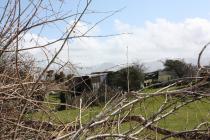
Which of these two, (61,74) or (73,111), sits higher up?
(61,74)

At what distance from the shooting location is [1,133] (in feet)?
10.2

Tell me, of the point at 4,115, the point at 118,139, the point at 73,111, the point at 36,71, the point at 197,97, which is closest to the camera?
the point at 118,139

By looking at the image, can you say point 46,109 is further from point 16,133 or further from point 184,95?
point 184,95

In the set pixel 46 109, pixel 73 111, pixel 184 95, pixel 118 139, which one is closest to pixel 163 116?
pixel 184 95

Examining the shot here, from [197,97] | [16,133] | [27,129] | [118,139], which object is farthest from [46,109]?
[197,97]

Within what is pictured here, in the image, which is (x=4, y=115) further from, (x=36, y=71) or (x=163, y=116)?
(x=163, y=116)

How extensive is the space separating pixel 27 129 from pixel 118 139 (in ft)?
2.29

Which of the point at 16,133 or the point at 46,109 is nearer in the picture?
the point at 16,133

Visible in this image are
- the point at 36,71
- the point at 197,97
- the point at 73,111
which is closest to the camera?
the point at 197,97

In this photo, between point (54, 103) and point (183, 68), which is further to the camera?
point (183, 68)

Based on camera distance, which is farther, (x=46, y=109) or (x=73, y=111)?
(x=73, y=111)

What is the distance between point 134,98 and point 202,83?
0.42 meters

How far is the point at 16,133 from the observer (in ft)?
9.94

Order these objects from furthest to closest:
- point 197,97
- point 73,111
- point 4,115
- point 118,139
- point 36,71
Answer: point 73,111 < point 36,71 < point 4,115 < point 197,97 < point 118,139
